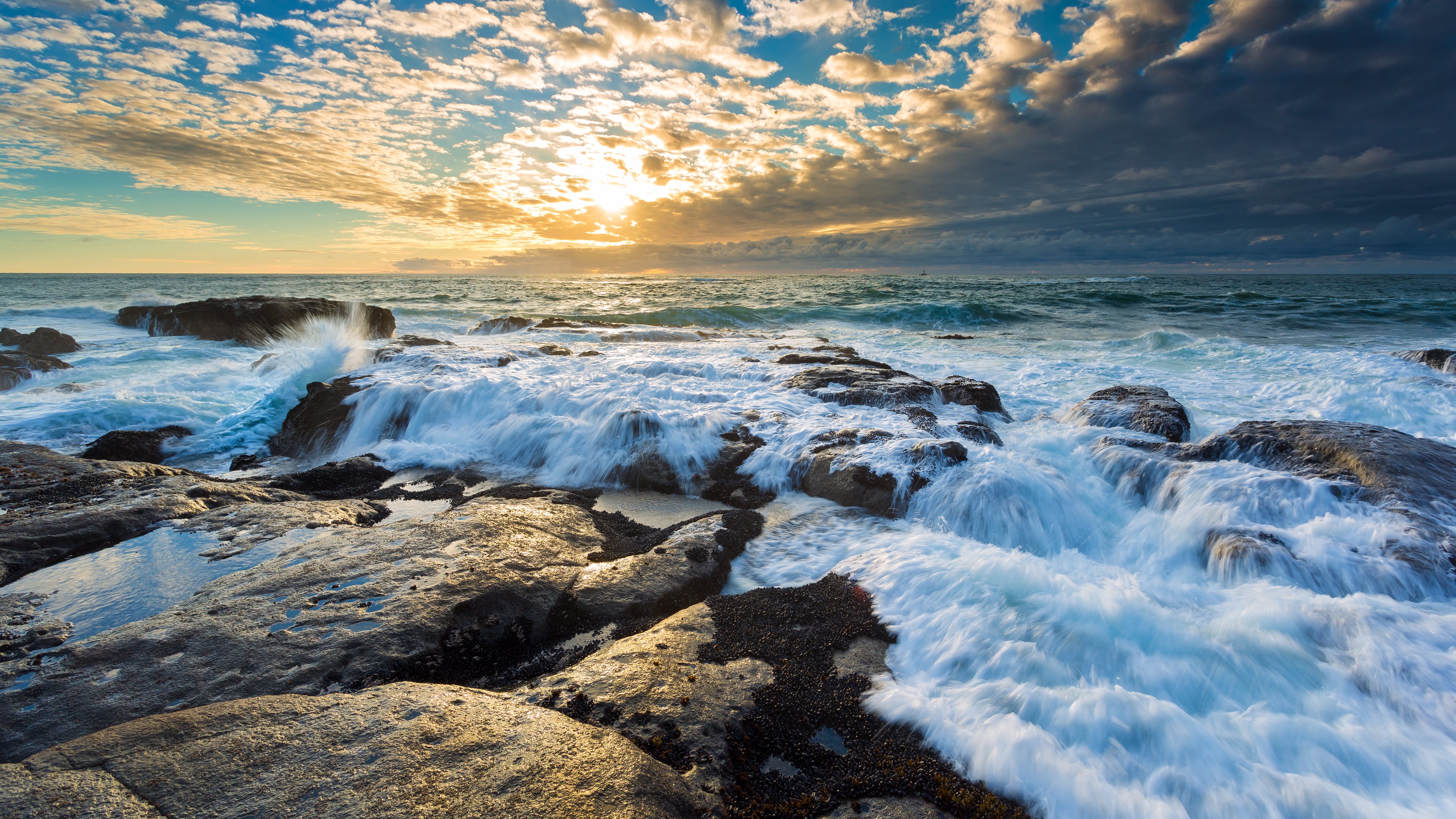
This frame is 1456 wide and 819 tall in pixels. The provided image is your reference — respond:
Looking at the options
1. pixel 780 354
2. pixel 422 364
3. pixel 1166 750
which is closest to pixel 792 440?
pixel 1166 750

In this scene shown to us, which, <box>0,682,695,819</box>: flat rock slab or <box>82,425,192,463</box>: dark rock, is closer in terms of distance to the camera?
<box>0,682,695,819</box>: flat rock slab

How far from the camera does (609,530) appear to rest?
217 inches

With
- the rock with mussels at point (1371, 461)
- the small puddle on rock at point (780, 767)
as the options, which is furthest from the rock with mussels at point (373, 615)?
the rock with mussels at point (1371, 461)

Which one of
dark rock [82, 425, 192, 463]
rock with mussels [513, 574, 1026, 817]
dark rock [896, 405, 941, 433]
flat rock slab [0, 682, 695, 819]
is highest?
dark rock [896, 405, 941, 433]

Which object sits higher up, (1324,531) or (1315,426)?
(1315,426)

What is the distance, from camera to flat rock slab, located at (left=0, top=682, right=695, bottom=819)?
193 centimetres

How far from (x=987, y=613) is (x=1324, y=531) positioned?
3.78 m

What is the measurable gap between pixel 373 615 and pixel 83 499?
4.11 meters

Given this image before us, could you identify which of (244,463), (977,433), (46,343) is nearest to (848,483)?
(977,433)

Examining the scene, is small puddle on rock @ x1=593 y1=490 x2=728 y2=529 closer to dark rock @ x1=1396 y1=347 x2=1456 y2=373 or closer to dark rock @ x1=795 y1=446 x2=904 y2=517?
dark rock @ x1=795 y1=446 x2=904 y2=517

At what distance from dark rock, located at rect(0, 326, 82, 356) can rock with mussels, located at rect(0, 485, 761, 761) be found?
2162 cm

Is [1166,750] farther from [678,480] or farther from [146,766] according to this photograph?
[678,480]

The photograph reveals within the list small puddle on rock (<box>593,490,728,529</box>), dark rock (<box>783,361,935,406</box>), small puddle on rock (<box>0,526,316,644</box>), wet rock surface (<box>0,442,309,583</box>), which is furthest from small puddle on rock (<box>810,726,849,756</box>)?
dark rock (<box>783,361,935,406</box>)

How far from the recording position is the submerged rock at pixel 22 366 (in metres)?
12.5
